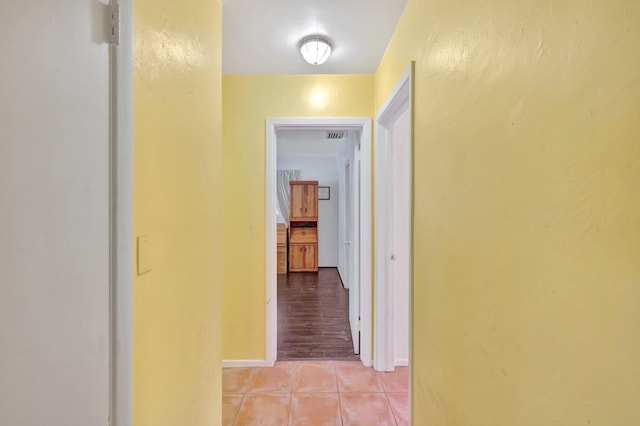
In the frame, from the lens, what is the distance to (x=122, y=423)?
77cm

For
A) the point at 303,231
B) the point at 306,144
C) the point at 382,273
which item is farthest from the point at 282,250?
the point at 382,273

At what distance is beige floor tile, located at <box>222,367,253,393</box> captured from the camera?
2123 mm

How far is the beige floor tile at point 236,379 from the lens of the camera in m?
2.12

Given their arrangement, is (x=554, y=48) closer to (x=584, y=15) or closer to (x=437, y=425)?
(x=584, y=15)

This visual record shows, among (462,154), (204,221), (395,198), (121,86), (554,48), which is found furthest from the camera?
(395,198)

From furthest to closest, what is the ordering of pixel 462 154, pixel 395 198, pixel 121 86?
pixel 395 198 → pixel 462 154 → pixel 121 86

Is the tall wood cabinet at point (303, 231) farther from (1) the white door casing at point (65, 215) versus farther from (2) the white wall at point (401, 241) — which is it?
(1) the white door casing at point (65, 215)

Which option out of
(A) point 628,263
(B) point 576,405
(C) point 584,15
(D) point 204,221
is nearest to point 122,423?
(D) point 204,221

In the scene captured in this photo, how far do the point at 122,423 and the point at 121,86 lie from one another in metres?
0.90

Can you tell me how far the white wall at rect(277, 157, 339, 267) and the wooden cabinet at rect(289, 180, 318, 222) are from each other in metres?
0.33

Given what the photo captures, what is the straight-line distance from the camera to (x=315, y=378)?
7.37ft

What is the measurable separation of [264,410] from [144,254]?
158 centimetres

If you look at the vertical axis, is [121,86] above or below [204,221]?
above

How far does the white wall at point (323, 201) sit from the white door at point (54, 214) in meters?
5.67
